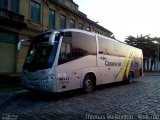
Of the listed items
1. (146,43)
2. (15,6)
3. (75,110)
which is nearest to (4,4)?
(15,6)

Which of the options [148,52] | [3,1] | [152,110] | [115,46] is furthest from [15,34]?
[148,52]

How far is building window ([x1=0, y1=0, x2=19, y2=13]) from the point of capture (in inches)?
717

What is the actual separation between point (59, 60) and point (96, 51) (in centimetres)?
340

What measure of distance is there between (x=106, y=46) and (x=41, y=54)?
5085mm

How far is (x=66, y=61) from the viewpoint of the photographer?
923 cm

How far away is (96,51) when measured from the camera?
11.6m

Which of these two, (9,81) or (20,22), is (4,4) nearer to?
(20,22)

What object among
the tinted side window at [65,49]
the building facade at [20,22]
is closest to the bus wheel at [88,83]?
the tinted side window at [65,49]

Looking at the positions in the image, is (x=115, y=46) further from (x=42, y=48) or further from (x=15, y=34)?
(x=15, y=34)

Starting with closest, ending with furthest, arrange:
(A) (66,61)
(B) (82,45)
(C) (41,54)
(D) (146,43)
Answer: (C) (41,54) < (A) (66,61) < (B) (82,45) < (D) (146,43)

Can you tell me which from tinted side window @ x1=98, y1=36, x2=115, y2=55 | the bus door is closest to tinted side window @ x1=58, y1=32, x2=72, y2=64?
the bus door

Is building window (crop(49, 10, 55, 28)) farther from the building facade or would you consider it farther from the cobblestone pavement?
the cobblestone pavement

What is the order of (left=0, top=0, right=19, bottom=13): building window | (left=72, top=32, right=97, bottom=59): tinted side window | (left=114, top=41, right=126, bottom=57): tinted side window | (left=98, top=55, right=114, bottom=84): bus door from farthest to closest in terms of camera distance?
(left=0, top=0, right=19, bottom=13): building window < (left=114, top=41, right=126, bottom=57): tinted side window < (left=98, top=55, right=114, bottom=84): bus door < (left=72, top=32, right=97, bottom=59): tinted side window

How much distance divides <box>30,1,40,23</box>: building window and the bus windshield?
1255cm
